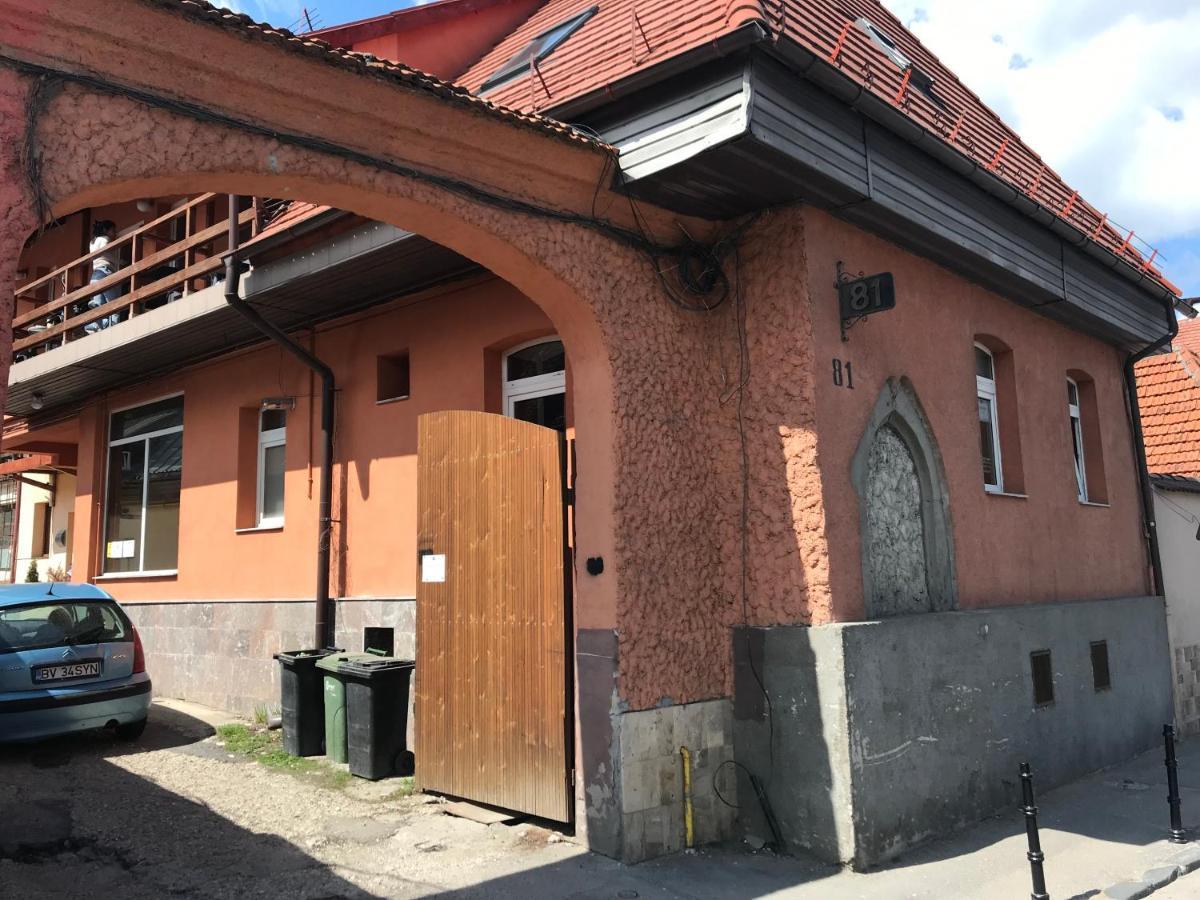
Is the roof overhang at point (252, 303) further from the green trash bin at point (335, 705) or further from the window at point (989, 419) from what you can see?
the window at point (989, 419)

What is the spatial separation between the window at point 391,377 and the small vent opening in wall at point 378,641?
230cm

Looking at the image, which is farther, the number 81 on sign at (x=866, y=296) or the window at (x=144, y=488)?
the window at (x=144, y=488)

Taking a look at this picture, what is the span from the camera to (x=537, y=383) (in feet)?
27.6

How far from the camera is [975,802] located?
7293mm

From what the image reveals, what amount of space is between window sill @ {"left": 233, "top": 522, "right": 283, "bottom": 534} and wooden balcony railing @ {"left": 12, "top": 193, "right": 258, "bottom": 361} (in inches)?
114

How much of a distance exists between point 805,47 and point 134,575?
1089cm

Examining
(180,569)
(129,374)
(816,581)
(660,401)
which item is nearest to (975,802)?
(816,581)

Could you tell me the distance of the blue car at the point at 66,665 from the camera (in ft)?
26.7

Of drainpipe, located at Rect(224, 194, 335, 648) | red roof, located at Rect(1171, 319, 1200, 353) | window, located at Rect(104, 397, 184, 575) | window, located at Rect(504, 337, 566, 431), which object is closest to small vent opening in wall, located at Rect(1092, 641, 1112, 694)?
window, located at Rect(504, 337, 566, 431)

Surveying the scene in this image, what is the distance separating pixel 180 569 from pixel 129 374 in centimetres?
298

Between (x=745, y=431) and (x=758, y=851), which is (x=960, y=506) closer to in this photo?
(x=745, y=431)

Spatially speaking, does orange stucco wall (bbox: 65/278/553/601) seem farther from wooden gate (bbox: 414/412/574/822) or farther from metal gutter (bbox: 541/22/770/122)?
metal gutter (bbox: 541/22/770/122)

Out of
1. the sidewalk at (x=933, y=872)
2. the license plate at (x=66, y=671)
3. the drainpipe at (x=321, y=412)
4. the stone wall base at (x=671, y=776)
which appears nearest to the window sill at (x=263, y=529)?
the drainpipe at (x=321, y=412)

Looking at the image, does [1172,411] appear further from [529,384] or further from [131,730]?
[131,730]
